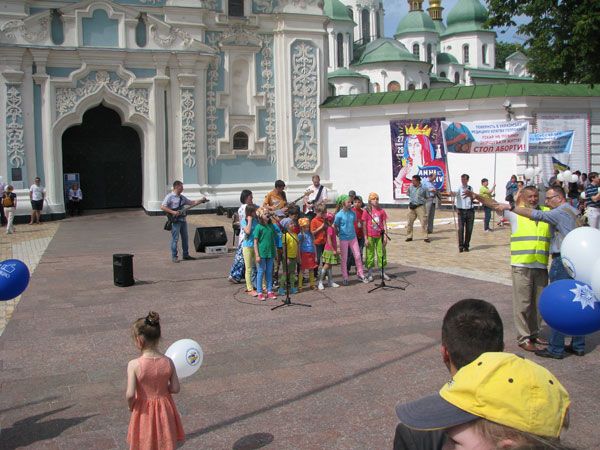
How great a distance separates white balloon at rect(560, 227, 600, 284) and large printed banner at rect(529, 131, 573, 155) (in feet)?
61.2

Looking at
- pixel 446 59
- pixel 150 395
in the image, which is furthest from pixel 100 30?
pixel 446 59

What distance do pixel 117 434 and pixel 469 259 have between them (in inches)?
415

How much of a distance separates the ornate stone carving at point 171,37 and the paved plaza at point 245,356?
14888mm

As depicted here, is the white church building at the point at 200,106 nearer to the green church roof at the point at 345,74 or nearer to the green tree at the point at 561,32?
the green tree at the point at 561,32

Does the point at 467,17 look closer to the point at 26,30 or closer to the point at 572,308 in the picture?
the point at 26,30

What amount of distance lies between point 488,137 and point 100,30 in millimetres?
15576

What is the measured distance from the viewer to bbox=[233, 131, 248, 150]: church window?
93.9 ft

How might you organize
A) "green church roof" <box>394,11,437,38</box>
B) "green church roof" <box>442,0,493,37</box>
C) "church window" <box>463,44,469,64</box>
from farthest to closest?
"church window" <box>463,44,469,64</box> < "green church roof" <box>442,0,493,37</box> < "green church roof" <box>394,11,437,38</box>

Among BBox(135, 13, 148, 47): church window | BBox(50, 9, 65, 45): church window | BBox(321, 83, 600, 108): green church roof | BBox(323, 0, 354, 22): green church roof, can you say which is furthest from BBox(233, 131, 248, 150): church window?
BBox(323, 0, 354, 22): green church roof

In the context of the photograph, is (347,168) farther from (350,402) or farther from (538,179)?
(350,402)

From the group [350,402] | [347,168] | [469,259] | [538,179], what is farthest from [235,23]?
[350,402]

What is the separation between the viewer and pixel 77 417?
560cm

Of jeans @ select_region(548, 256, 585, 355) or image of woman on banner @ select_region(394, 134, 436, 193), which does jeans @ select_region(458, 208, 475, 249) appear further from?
image of woman on banner @ select_region(394, 134, 436, 193)

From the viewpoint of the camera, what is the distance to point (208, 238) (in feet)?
51.2
